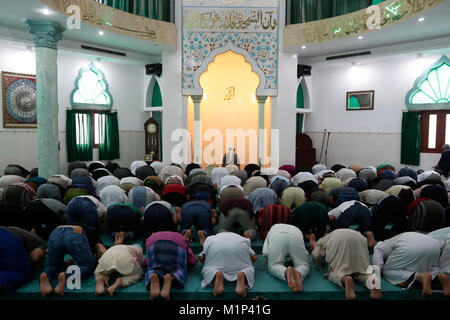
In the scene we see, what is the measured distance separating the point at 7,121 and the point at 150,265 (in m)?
5.72

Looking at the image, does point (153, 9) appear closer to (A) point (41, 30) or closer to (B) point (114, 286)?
(A) point (41, 30)

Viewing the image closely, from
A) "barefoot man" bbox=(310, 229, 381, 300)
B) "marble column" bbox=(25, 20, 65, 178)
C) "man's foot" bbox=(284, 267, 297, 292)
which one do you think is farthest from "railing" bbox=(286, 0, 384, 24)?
"man's foot" bbox=(284, 267, 297, 292)

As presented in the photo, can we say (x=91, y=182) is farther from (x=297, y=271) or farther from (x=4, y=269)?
(x=297, y=271)

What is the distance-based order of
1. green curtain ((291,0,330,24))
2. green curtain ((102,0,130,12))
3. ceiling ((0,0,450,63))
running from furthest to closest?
1. green curtain ((291,0,330,24))
2. green curtain ((102,0,130,12))
3. ceiling ((0,0,450,63))

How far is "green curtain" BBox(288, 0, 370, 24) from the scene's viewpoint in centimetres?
758

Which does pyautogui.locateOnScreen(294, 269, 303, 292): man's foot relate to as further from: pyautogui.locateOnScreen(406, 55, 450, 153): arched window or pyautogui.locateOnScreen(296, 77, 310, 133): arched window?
pyautogui.locateOnScreen(296, 77, 310, 133): arched window

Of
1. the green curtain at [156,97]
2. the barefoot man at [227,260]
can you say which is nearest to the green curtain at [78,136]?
the green curtain at [156,97]

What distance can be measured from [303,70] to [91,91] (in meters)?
5.03

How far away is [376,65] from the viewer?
852 cm

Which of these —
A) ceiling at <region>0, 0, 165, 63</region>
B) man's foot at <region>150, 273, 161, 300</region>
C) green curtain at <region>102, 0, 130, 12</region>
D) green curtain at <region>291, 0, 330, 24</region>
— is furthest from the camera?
green curtain at <region>291, 0, 330, 24</region>

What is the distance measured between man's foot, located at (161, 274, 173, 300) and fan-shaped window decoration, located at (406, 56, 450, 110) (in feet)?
23.5

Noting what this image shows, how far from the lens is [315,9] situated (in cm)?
794

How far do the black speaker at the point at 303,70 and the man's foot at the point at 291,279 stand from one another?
22.4 feet

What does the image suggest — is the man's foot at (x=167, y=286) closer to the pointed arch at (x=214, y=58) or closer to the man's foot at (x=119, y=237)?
the man's foot at (x=119, y=237)
